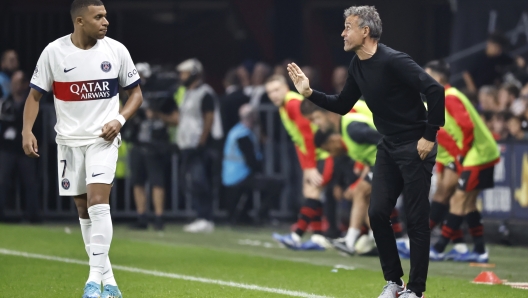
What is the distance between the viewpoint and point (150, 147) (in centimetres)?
1543

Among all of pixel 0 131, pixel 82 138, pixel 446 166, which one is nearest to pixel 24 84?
pixel 0 131

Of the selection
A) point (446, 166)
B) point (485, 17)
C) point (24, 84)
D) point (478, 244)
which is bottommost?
point (478, 244)

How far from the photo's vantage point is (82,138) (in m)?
7.64

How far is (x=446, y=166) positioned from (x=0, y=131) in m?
7.17

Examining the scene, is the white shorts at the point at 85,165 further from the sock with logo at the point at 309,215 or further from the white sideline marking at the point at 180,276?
the sock with logo at the point at 309,215

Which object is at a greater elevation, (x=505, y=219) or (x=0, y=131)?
(x=0, y=131)

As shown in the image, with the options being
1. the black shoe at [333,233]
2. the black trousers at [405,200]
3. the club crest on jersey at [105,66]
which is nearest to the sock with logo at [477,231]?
the black shoe at [333,233]

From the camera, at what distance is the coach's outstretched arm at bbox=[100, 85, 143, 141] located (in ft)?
24.8

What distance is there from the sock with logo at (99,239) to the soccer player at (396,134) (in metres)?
1.73

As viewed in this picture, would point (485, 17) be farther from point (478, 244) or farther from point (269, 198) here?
point (478, 244)

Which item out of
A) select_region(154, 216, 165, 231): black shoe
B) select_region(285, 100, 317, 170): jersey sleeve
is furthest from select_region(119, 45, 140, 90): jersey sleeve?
select_region(154, 216, 165, 231): black shoe

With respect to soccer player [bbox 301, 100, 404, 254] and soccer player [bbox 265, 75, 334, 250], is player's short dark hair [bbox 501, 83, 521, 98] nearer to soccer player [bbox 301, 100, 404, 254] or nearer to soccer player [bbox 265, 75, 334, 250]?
soccer player [bbox 301, 100, 404, 254]

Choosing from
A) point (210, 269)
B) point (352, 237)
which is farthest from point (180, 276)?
point (352, 237)

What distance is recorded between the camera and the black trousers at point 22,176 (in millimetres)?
15578
